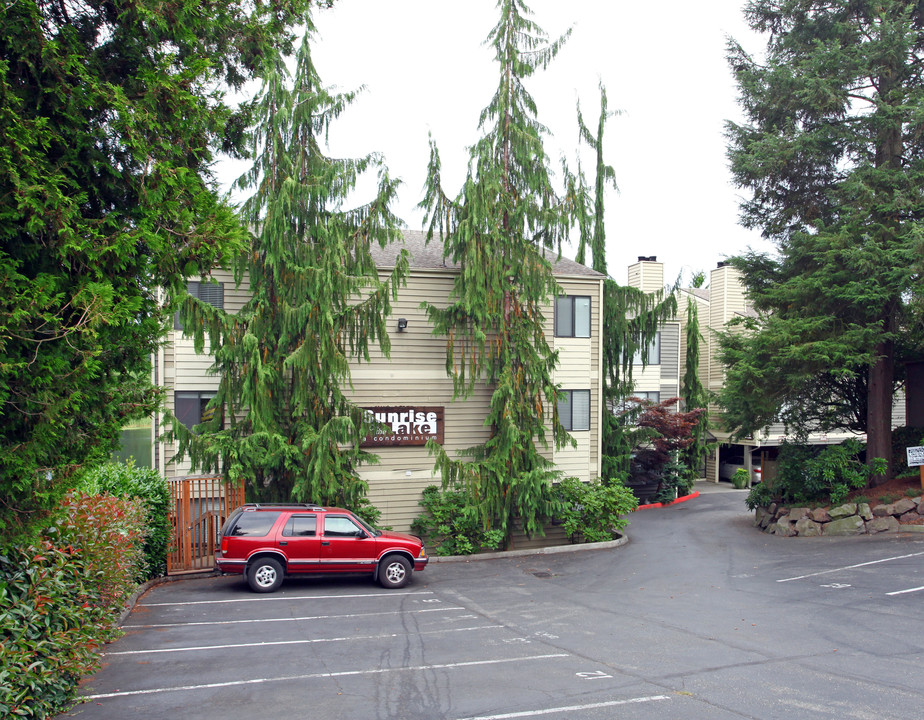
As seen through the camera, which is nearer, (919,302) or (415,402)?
(919,302)

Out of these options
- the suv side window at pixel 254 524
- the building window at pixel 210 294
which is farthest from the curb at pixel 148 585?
the building window at pixel 210 294

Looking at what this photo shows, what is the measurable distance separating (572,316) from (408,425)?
6.53 metres

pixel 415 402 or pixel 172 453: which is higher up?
pixel 415 402

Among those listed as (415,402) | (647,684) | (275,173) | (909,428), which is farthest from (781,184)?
(647,684)

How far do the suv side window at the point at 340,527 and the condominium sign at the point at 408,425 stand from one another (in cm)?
453

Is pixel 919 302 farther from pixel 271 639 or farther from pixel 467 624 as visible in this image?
pixel 271 639

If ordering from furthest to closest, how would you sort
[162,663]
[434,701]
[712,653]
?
[712,653]
[162,663]
[434,701]

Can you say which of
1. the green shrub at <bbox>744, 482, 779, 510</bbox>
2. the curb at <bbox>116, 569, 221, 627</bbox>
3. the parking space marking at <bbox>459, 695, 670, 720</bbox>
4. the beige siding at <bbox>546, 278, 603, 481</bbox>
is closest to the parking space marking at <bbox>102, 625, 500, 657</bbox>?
the curb at <bbox>116, 569, 221, 627</bbox>

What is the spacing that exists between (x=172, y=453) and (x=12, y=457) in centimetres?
1363

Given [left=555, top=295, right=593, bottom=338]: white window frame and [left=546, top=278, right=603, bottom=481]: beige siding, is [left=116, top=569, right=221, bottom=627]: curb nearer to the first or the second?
[left=546, top=278, right=603, bottom=481]: beige siding

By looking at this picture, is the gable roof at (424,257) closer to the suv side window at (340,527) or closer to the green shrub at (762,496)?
the suv side window at (340,527)

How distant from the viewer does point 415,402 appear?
64.7ft

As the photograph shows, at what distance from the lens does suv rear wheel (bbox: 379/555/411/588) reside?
48.0ft

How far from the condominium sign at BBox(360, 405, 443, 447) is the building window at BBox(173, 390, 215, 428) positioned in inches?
168
